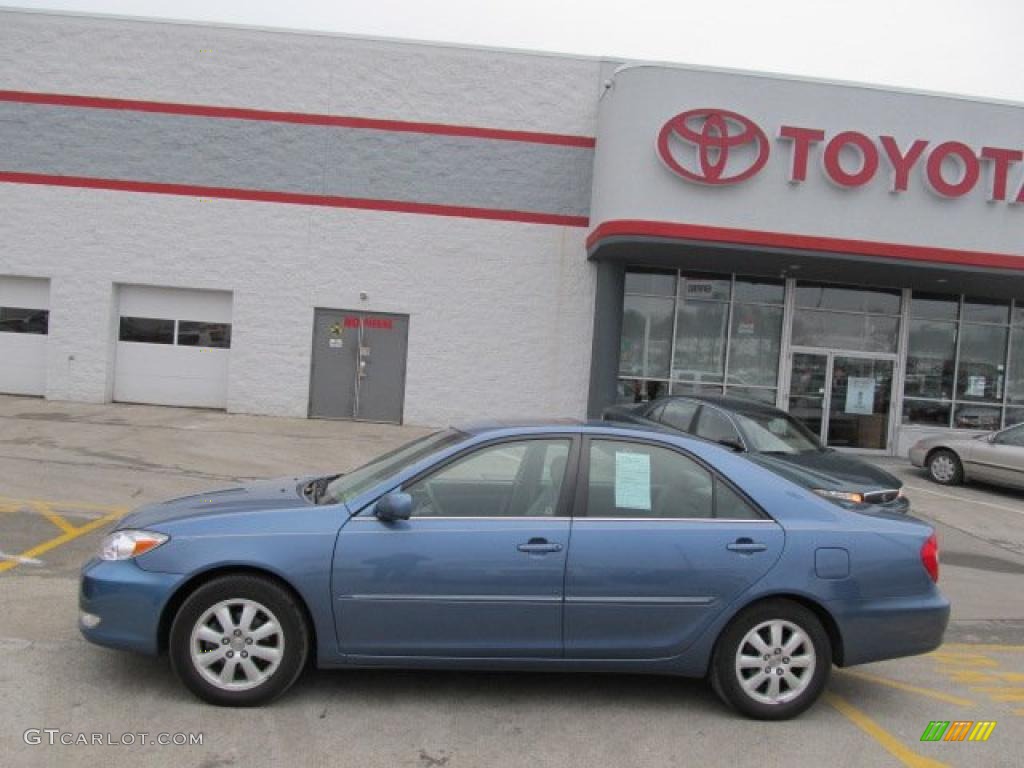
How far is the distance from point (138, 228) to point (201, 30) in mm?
4025

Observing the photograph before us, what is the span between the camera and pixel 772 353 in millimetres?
17344

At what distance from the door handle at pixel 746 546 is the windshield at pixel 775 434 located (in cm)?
436

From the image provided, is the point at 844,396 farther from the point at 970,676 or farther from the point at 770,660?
the point at 770,660

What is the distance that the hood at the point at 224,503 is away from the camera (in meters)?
4.18

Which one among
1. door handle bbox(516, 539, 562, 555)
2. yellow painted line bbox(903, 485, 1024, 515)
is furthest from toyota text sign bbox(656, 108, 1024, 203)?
door handle bbox(516, 539, 562, 555)

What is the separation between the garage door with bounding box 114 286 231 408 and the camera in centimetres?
1691

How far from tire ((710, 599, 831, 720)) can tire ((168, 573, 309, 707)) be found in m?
2.05

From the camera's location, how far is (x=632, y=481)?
428 centimetres

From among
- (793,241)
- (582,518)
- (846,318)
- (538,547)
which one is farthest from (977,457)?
(538,547)

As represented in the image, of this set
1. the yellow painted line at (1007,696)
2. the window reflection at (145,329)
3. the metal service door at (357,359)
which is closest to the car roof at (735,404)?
the yellow painted line at (1007,696)

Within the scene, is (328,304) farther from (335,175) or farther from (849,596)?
(849,596)

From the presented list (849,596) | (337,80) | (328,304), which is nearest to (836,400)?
(328,304)

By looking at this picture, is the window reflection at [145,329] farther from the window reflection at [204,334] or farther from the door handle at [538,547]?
the door handle at [538,547]

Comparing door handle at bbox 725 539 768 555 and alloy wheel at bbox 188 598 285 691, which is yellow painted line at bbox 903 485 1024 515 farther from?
alloy wheel at bbox 188 598 285 691
